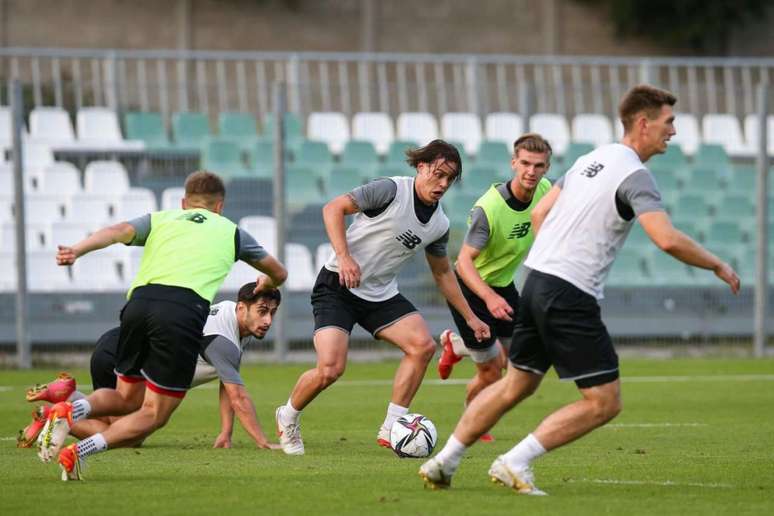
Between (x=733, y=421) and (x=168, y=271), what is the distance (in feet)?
19.0

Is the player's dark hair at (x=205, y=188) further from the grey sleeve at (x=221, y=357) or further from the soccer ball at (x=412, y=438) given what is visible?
the soccer ball at (x=412, y=438)

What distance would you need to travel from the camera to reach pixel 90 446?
25.8 feet

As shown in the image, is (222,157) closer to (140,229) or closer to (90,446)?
(140,229)

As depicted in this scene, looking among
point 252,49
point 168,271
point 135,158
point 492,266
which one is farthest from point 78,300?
point 252,49

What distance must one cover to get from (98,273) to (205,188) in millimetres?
9076

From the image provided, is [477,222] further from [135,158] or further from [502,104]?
[502,104]

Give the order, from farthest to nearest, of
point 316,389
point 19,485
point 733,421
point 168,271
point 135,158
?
1. point 135,158
2. point 733,421
3. point 316,389
4. point 168,271
5. point 19,485

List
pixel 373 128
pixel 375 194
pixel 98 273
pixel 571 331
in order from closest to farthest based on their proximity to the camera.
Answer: pixel 571 331
pixel 375 194
pixel 98 273
pixel 373 128

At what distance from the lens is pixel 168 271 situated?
26.9 ft

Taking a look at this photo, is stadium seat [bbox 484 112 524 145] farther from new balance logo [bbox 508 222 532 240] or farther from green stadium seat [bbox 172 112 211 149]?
new balance logo [bbox 508 222 532 240]

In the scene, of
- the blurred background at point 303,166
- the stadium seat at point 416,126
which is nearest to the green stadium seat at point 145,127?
the blurred background at point 303,166

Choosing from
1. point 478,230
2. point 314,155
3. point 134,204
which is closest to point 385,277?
point 478,230

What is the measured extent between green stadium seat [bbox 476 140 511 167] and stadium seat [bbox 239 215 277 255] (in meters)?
3.82

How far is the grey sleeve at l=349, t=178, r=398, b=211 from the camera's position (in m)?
9.49
